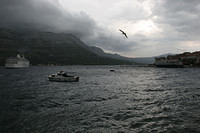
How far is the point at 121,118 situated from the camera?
17.7m

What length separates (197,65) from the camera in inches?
7766

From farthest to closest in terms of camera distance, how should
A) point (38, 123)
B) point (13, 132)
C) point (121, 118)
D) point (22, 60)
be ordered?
1. point (22, 60)
2. point (121, 118)
3. point (38, 123)
4. point (13, 132)

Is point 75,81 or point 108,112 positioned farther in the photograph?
point 75,81

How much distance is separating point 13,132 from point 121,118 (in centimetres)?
1112

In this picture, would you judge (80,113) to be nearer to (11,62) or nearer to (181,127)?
(181,127)

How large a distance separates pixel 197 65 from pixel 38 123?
22506 centimetres

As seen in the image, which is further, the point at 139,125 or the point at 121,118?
the point at 121,118

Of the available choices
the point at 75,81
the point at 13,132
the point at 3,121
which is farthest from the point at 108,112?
the point at 75,81

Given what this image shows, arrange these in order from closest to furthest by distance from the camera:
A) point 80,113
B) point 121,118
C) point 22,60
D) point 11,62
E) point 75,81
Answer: point 121,118
point 80,113
point 75,81
point 11,62
point 22,60

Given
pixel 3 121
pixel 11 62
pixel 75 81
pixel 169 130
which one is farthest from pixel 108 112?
pixel 11 62

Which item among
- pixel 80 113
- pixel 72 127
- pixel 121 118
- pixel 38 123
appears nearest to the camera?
pixel 72 127

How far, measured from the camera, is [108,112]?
20.0 m

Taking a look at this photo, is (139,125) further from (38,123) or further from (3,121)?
(3,121)

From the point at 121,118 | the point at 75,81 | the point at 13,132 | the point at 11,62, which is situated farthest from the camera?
the point at 11,62
